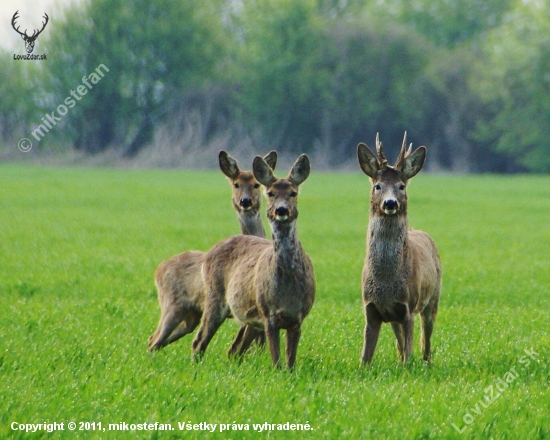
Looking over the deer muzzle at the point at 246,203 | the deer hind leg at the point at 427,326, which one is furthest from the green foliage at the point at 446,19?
the deer hind leg at the point at 427,326

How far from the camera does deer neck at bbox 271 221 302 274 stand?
777 cm

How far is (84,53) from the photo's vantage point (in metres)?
57.8

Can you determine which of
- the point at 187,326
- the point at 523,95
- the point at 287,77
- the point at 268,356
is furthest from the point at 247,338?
the point at 523,95

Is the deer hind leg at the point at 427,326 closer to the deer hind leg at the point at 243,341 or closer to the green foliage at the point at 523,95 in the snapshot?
the deer hind leg at the point at 243,341

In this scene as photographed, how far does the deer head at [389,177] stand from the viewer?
25.3ft

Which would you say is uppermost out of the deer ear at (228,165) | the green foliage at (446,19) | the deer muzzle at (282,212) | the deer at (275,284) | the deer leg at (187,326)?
the green foliage at (446,19)

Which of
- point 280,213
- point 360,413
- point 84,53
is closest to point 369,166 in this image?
point 280,213

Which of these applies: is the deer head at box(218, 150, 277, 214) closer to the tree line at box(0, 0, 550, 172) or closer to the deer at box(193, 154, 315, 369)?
the deer at box(193, 154, 315, 369)

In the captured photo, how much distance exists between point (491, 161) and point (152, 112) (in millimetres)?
21662

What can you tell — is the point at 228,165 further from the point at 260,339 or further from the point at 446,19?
the point at 446,19

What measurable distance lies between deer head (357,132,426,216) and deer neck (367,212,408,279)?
0.34ft

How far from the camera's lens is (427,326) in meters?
8.73

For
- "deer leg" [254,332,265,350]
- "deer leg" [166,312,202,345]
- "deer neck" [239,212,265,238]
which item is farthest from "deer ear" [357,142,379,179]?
"deer neck" [239,212,265,238]

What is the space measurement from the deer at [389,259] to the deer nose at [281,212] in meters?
0.73
